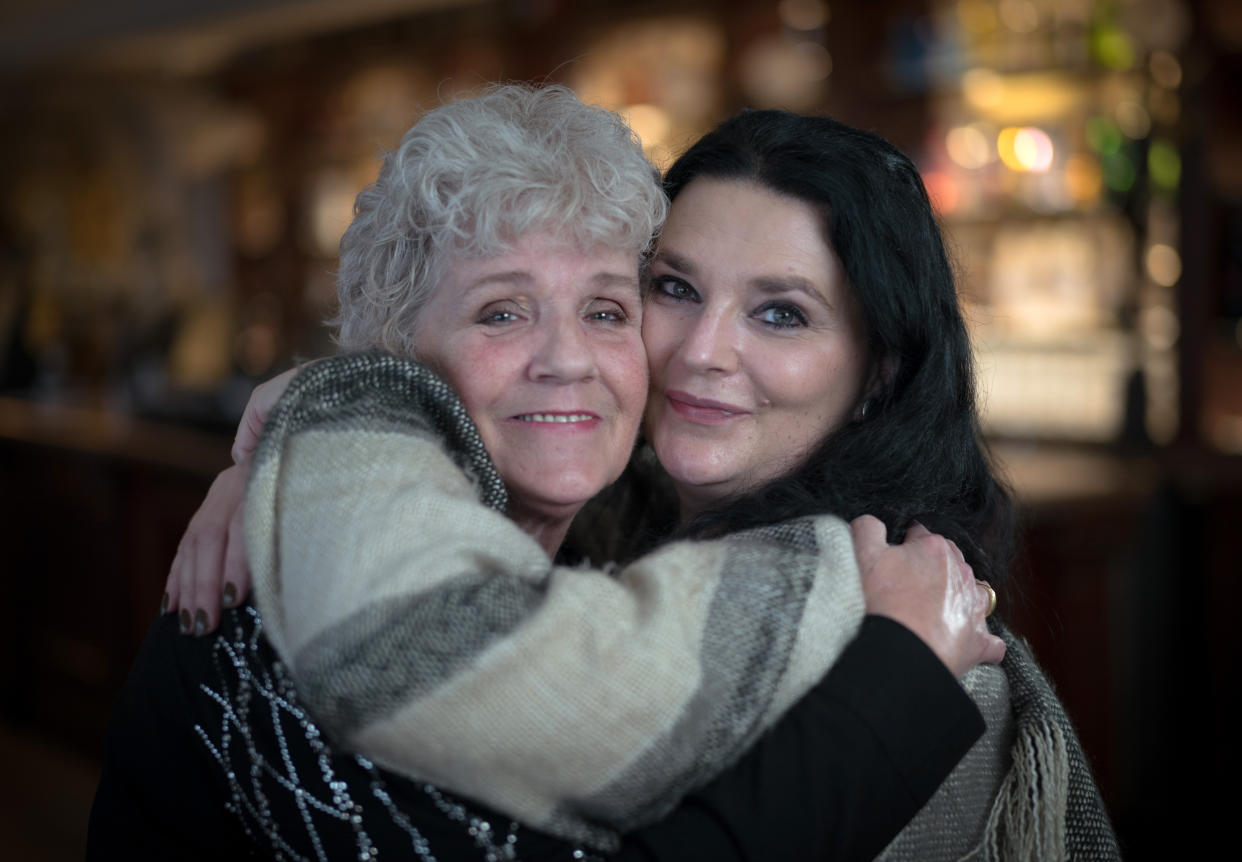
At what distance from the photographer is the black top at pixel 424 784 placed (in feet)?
3.31

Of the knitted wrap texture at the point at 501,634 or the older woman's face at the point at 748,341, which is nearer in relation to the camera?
the knitted wrap texture at the point at 501,634

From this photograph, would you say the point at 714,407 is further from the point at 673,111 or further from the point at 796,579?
the point at 673,111

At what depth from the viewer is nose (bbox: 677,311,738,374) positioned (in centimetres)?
149

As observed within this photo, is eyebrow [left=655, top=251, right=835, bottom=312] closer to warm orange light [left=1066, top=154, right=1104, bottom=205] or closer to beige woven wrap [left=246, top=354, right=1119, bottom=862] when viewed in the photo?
beige woven wrap [left=246, top=354, right=1119, bottom=862]

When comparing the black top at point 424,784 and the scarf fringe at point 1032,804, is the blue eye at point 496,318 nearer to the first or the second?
the black top at point 424,784

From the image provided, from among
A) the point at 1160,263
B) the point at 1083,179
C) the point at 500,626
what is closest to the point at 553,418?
the point at 500,626

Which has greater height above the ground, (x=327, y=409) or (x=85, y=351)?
(x=327, y=409)

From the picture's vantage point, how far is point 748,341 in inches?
59.2

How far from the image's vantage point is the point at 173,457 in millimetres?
3580

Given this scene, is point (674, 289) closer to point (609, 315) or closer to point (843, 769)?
point (609, 315)

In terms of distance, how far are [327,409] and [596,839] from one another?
1.53ft

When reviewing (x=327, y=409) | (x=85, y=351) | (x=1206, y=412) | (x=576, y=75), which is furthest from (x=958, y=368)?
(x=85, y=351)

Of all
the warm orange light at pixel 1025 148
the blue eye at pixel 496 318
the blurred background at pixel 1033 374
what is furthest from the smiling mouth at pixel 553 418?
the warm orange light at pixel 1025 148

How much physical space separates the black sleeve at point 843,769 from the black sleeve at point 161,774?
0.43 meters
